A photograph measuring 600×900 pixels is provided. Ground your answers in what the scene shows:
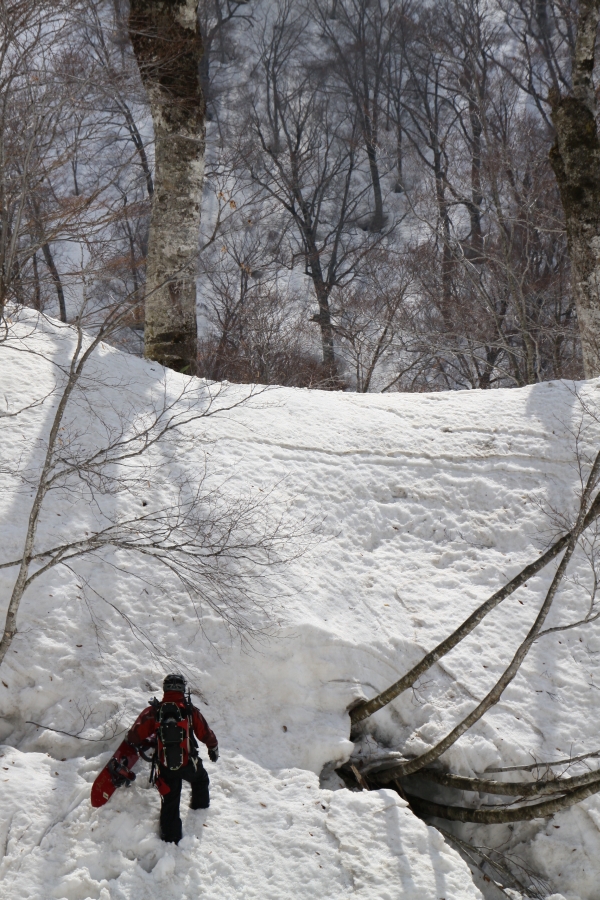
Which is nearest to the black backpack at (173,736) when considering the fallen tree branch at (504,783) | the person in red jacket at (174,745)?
the person in red jacket at (174,745)

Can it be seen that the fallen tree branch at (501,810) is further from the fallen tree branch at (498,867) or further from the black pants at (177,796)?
the black pants at (177,796)

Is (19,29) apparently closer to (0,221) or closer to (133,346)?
(0,221)

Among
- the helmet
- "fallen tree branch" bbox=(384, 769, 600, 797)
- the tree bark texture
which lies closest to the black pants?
the helmet

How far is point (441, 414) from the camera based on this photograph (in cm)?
804

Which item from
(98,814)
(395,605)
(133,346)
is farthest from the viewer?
(133,346)

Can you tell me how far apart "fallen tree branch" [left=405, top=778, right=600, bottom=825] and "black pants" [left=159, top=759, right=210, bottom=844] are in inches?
65.3

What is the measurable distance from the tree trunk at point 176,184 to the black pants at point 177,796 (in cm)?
549

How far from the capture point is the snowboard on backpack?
4.01 metres

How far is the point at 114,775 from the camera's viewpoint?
405cm

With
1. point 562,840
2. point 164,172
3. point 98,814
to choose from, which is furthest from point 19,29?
point 562,840

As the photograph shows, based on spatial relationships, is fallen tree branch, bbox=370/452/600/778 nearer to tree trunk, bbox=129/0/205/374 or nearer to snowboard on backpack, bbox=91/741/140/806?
snowboard on backpack, bbox=91/741/140/806

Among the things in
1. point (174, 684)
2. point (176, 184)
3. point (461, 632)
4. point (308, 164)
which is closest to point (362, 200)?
point (308, 164)

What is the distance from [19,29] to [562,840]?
6687 mm

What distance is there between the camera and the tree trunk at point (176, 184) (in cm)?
838
